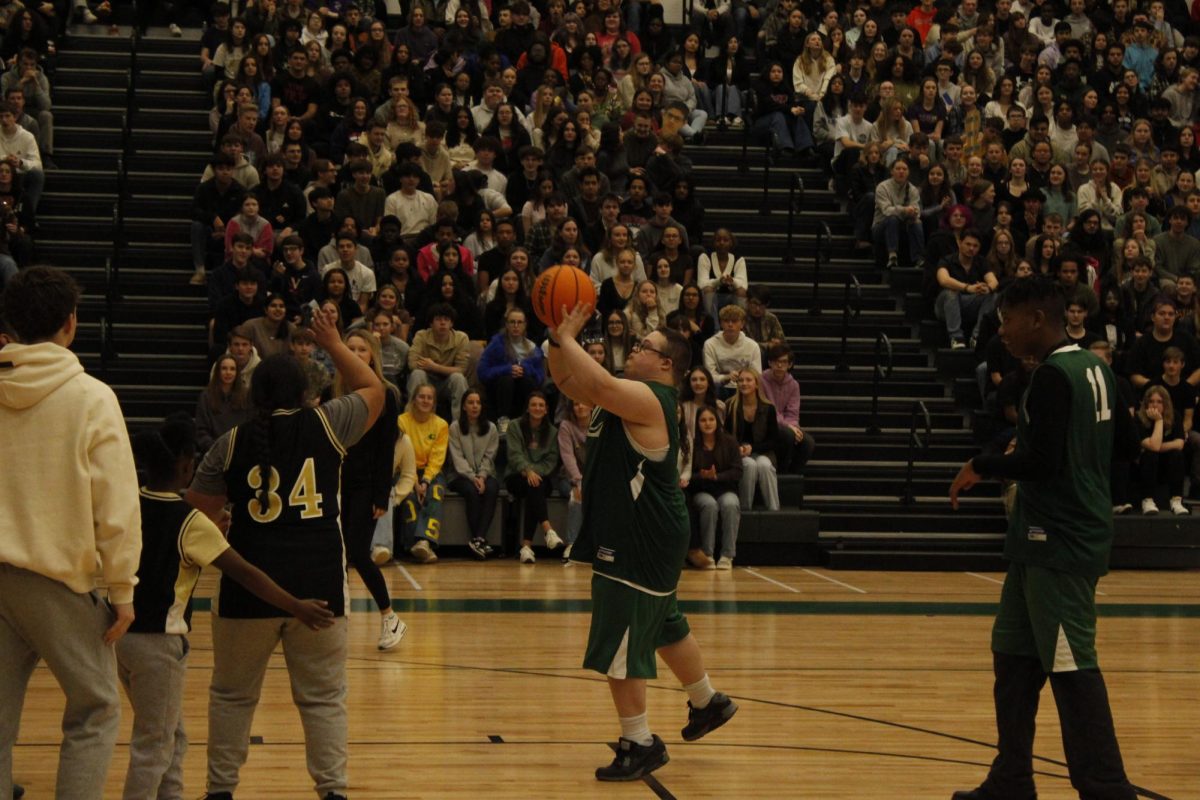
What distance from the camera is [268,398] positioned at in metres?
5.20

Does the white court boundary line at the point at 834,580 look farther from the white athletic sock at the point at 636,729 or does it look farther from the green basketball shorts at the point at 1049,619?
the green basketball shorts at the point at 1049,619

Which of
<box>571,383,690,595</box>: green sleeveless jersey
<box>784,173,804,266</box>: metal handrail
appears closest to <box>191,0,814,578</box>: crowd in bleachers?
<box>784,173,804,266</box>: metal handrail

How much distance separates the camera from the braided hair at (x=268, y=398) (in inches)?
202

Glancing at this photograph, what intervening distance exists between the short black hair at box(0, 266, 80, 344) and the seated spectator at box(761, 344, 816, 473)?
10.3 meters

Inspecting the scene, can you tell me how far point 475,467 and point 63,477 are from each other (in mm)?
9277

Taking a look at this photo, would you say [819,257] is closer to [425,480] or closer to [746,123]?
[746,123]

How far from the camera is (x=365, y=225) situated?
15.7 m

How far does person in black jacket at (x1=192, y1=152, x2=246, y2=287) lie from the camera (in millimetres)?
15648

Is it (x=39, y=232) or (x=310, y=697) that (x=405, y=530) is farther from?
(x=310, y=697)

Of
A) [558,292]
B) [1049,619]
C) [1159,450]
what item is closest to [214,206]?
[1159,450]

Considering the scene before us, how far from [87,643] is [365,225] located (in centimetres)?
1165

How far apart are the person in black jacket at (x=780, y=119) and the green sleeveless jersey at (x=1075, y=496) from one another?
1390 cm

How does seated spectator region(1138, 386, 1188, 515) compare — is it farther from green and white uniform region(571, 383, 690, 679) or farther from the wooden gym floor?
green and white uniform region(571, 383, 690, 679)

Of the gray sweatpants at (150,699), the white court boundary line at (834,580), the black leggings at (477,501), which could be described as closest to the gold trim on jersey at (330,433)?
the gray sweatpants at (150,699)
